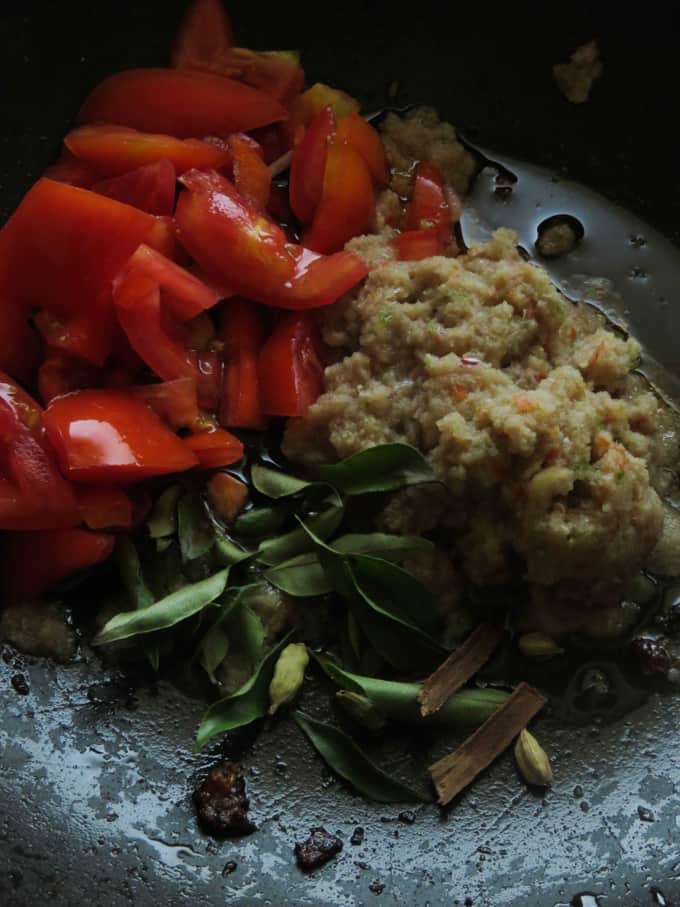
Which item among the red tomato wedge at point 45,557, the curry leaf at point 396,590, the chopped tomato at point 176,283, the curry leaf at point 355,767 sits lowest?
the curry leaf at point 355,767

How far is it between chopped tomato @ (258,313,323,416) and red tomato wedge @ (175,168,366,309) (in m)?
0.07

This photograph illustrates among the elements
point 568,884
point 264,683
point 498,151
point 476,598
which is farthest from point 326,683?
point 498,151

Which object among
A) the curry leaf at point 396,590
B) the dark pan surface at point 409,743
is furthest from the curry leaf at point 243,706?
the curry leaf at point 396,590

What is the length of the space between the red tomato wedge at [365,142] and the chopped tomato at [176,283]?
1.83 feet

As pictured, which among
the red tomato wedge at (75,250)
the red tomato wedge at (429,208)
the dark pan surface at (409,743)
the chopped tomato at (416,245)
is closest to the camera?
the dark pan surface at (409,743)

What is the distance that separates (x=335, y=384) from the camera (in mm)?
2588

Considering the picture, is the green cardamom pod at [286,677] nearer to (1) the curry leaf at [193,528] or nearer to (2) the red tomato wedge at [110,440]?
(1) the curry leaf at [193,528]

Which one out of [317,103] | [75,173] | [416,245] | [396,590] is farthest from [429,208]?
[396,590]

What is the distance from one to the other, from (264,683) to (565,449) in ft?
2.91

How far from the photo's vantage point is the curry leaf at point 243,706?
2430mm

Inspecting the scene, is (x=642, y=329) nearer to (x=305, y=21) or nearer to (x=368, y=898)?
(x=305, y=21)

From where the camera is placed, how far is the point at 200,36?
2.93 meters

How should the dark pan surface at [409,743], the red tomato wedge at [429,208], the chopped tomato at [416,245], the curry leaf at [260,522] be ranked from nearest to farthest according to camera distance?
the dark pan surface at [409,743], the curry leaf at [260,522], the chopped tomato at [416,245], the red tomato wedge at [429,208]

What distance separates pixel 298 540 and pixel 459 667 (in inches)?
19.3
